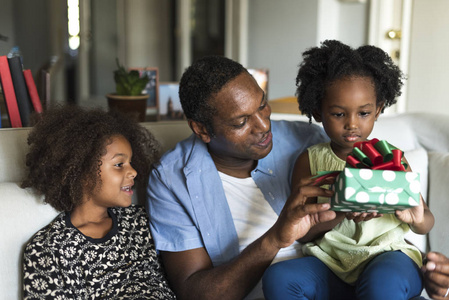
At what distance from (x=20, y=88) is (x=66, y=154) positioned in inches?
18.5

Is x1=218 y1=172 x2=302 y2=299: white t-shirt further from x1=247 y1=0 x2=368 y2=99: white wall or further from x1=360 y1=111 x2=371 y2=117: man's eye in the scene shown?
x1=247 y1=0 x2=368 y2=99: white wall

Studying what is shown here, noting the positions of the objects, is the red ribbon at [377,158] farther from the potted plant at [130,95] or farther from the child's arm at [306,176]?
Result: the potted plant at [130,95]

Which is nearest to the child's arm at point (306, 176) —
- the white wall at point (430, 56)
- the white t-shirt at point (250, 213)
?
the white t-shirt at point (250, 213)

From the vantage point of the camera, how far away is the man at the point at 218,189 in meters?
1.48

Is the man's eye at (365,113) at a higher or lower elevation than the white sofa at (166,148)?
higher

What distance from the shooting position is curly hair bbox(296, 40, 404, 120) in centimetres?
150

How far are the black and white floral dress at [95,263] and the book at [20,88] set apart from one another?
523mm

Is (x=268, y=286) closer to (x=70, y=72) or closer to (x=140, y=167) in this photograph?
(x=140, y=167)

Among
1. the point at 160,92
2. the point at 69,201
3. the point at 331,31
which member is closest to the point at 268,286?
the point at 69,201

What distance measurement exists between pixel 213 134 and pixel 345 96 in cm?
41

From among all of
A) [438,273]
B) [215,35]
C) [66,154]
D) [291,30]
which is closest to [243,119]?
[66,154]

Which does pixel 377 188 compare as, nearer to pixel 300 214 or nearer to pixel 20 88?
pixel 300 214

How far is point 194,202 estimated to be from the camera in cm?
157

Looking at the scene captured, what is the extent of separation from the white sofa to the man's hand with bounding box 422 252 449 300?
510 mm
